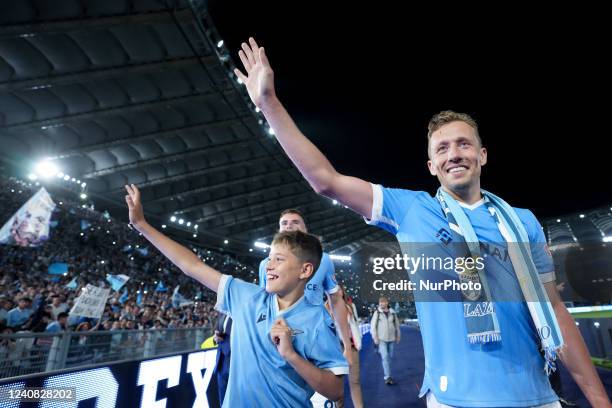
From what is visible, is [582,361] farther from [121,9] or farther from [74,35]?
[74,35]

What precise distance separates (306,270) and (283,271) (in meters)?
0.19

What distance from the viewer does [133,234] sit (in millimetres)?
34344

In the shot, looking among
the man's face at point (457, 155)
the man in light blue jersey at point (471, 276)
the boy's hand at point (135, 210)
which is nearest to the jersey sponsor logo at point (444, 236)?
the man in light blue jersey at point (471, 276)

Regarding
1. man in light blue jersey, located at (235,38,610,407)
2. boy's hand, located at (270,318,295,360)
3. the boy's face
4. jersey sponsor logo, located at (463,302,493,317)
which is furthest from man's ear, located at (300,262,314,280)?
jersey sponsor logo, located at (463,302,493,317)

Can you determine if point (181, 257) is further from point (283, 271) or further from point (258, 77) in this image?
point (258, 77)

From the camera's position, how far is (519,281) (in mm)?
1520

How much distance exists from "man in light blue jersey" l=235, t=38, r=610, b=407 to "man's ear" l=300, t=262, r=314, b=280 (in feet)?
3.39

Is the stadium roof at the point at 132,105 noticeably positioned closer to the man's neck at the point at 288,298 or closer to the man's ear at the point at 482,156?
the man's neck at the point at 288,298

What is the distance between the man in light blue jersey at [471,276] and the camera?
140 centimetres

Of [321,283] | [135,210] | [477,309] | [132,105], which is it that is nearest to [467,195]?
[477,309]

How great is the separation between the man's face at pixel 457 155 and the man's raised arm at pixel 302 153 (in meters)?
0.42

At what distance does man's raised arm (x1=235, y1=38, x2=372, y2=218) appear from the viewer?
4.73 feet

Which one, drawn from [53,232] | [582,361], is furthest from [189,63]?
[582,361]

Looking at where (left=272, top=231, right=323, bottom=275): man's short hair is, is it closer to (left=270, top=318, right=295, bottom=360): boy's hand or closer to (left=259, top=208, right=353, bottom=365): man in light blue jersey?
(left=270, top=318, right=295, bottom=360): boy's hand
